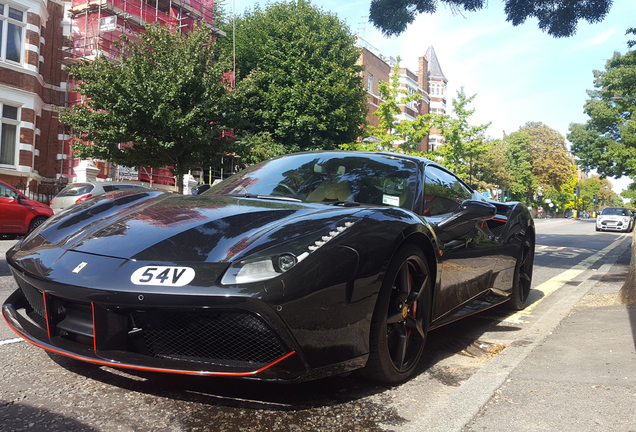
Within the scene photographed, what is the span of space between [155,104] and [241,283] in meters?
17.8

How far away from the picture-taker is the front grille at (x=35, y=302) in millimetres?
2330

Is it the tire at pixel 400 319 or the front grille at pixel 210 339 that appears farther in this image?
the tire at pixel 400 319

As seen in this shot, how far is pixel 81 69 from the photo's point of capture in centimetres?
1825

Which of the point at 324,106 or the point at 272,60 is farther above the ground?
the point at 272,60

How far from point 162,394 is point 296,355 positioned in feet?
2.52

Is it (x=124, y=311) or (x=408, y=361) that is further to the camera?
(x=408, y=361)

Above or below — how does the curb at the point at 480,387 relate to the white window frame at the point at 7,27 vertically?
below

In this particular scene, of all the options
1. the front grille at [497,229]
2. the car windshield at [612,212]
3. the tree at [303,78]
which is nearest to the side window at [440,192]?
the front grille at [497,229]

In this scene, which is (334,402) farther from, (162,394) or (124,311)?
(124,311)

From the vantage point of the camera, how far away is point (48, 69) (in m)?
23.4

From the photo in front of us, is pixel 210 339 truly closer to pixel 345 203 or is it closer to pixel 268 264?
pixel 268 264

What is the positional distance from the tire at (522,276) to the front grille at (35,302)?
3.85 meters

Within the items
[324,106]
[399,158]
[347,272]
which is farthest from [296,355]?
[324,106]

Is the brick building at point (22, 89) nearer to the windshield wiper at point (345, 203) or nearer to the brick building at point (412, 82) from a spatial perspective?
the brick building at point (412, 82)
